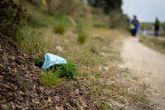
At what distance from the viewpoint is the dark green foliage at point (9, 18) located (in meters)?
8.18

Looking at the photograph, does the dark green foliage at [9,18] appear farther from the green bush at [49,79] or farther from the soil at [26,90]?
the green bush at [49,79]

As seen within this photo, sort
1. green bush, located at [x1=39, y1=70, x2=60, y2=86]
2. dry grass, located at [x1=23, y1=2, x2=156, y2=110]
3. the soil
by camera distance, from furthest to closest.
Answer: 1. dry grass, located at [x1=23, y1=2, x2=156, y2=110]
2. green bush, located at [x1=39, y1=70, x2=60, y2=86]
3. the soil

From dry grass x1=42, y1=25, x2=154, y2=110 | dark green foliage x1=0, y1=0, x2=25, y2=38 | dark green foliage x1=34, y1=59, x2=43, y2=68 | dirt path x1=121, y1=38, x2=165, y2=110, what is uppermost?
dark green foliage x1=0, y1=0, x2=25, y2=38

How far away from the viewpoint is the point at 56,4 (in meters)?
24.9

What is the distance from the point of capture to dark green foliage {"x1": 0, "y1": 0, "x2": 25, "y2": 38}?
8175 mm

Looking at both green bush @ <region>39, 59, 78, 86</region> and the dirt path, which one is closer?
green bush @ <region>39, 59, 78, 86</region>

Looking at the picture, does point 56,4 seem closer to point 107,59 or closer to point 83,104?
point 107,59

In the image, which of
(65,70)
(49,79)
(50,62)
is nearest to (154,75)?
(65,70)

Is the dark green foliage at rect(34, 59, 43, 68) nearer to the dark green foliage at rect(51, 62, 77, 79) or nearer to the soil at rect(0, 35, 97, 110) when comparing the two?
the soil at rect(0, 35, 97, 110)

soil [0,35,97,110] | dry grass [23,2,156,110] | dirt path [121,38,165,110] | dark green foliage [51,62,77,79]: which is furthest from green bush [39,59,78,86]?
dirt path [121,38,165,110]

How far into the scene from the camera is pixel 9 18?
8.27 metres

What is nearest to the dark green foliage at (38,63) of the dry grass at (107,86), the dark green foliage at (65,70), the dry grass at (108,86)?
the dark green foliage at (65,70)

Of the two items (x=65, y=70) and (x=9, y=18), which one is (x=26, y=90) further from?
(x=9, y=18)

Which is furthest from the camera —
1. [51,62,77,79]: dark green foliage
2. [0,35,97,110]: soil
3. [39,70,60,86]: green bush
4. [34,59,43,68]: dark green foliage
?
[34,59,43,68]: dark green foliage
